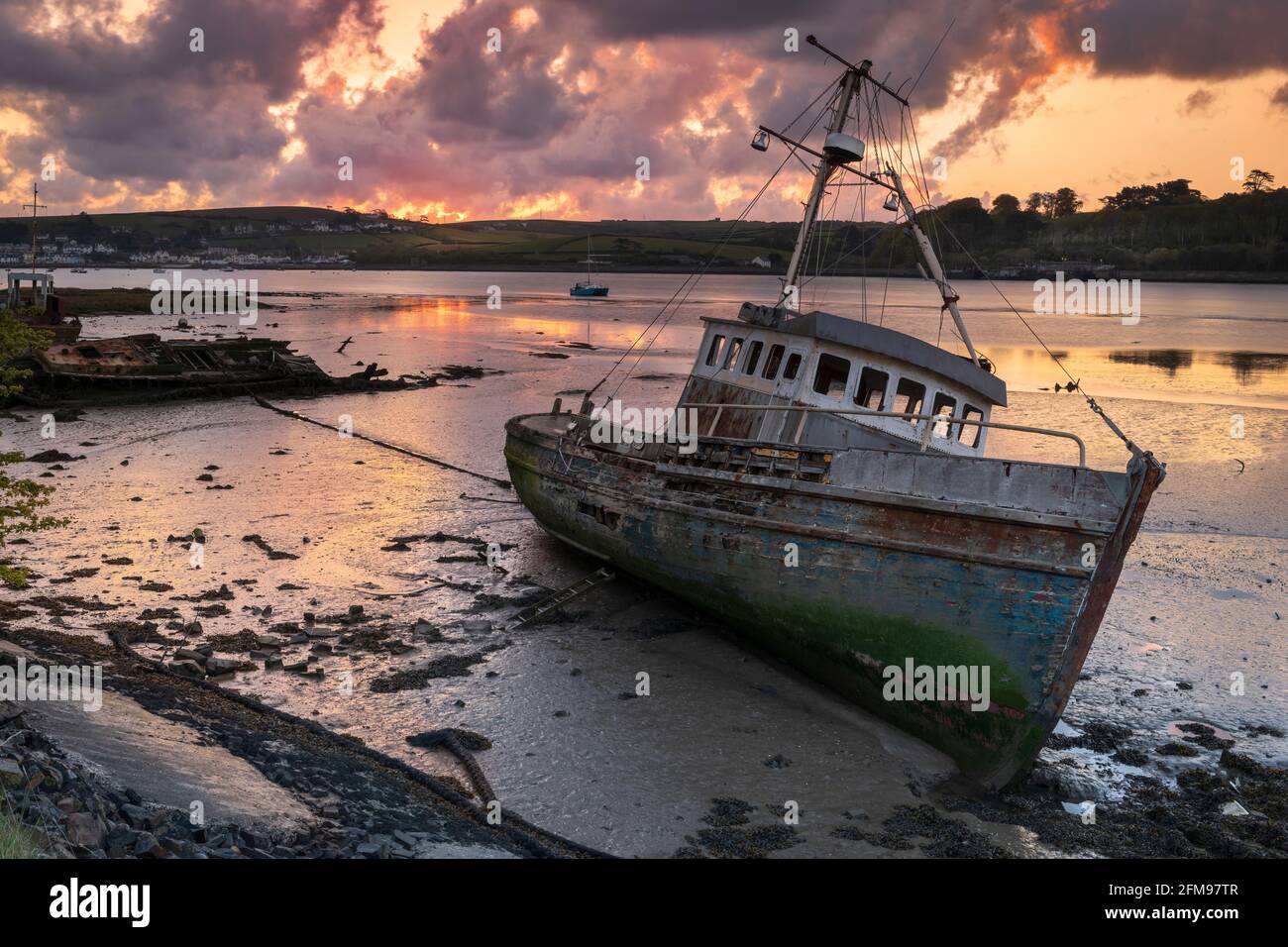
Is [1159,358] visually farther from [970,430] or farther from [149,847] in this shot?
[149,847]

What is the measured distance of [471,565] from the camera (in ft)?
61.0

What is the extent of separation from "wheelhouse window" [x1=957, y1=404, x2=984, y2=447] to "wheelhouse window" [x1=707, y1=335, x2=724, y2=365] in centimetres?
428

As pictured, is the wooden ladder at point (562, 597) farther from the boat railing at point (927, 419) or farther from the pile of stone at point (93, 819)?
the pile of stone at point (93, 819)

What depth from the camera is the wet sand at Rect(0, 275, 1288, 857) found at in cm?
1055

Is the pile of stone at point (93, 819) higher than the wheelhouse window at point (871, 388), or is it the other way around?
the wheelhouse window at point (871, 388)

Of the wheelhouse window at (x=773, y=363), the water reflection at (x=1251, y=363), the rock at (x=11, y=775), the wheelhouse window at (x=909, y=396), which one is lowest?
the rock at (x=11, y=775)

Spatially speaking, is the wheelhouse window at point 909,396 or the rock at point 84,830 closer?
the rock at point 84,830

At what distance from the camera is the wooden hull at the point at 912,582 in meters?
10.9

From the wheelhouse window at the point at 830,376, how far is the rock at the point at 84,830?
10989mm

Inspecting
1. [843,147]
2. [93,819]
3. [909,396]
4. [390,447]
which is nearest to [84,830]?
[93,819]

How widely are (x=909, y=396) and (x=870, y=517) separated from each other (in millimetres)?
3546

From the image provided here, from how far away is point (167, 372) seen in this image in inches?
1492

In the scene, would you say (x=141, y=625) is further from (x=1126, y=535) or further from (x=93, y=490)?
(x=1126, y=535)

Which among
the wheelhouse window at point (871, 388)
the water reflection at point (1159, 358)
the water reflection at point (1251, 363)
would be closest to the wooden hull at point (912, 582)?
the wheelhouse window at point (871, 388)
